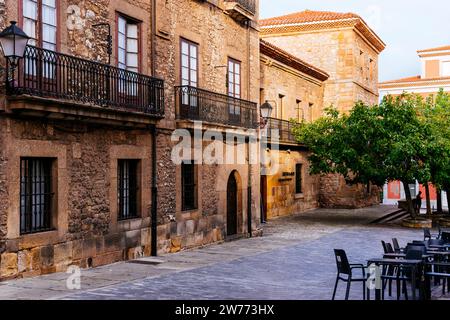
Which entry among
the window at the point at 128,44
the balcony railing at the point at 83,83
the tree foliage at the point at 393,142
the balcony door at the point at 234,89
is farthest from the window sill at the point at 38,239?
the tree foliage at the point at 393,142

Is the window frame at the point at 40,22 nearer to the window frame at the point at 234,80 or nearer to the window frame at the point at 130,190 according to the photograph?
the window frame at the point at 130,190

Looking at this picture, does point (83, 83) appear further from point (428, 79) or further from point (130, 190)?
point (428, 79)

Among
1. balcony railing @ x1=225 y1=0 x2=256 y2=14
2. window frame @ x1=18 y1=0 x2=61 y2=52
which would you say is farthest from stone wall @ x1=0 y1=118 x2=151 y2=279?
balcony railing @ x1=225 y1=0 x2=256 y2=14

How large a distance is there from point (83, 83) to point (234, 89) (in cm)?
771

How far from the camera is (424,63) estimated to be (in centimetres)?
4794

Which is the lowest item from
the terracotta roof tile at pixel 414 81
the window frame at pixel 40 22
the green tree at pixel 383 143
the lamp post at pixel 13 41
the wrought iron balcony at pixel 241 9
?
the green tree at pixel 383 143

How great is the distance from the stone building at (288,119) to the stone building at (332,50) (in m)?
0.81

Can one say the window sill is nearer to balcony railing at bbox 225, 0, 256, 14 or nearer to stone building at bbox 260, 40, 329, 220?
balcony railing at bbox 225, 0, 256, 14

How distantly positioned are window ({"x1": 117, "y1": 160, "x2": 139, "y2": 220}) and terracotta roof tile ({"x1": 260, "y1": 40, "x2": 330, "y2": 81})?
12.0 m

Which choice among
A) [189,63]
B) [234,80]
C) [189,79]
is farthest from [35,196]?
[234,80]

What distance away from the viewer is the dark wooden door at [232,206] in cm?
1862

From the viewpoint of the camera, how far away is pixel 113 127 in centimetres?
1309

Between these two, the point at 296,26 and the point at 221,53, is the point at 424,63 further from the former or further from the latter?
the point at 221,53

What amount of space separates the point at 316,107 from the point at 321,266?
65.3 feet
